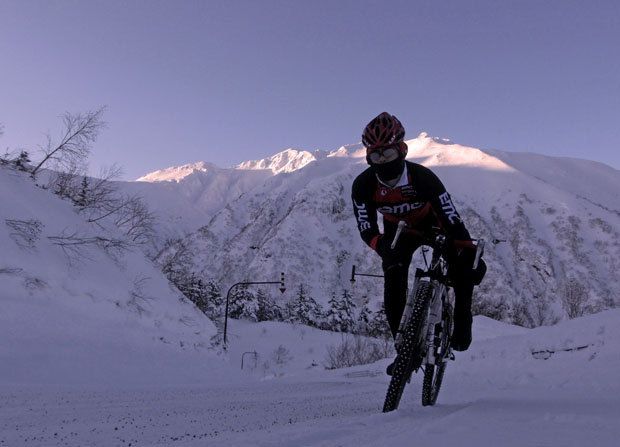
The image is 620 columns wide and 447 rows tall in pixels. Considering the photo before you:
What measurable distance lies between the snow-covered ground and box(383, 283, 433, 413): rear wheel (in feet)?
0.44

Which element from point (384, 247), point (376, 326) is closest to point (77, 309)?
point (384, 247)

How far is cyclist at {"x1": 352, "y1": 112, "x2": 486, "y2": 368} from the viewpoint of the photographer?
12.7ft

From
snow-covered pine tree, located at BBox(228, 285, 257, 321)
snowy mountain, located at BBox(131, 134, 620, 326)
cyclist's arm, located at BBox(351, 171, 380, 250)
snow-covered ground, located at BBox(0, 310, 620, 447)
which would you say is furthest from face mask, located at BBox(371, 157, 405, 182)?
snowy mountain, located at BBox(131, 134, 620, 326)

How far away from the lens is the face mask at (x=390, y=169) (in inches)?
153

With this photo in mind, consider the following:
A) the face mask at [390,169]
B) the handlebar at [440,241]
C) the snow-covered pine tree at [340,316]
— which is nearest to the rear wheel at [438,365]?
the handlebar at [440,241]

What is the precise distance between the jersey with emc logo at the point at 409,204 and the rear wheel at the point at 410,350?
663 millimetres

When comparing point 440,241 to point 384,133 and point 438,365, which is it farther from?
point 438,365

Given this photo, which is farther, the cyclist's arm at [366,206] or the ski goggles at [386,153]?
the cyclist's arm at [366,206]

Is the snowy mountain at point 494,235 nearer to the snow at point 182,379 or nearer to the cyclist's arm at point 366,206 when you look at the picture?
the snow at point 182,379

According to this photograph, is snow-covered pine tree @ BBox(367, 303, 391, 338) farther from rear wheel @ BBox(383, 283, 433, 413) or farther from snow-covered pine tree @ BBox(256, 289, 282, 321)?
rear wheel @ BBox(383, 283, 433, 413)

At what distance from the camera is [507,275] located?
393 feet

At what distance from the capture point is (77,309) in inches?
371

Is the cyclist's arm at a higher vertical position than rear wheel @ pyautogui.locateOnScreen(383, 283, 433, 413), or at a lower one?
higher

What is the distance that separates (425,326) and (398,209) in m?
1.13
